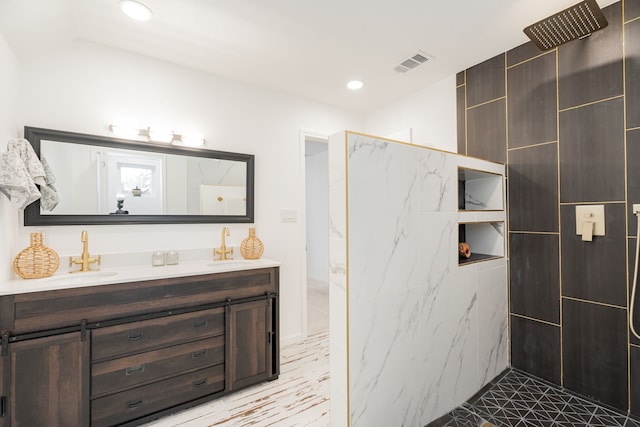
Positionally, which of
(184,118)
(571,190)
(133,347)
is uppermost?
(184,118)

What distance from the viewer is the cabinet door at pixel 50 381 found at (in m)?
1.54

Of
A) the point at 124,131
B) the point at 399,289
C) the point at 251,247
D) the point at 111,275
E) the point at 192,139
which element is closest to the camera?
the point at 399,289

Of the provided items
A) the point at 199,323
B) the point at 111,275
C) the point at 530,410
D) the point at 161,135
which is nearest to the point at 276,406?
the point at 199,323

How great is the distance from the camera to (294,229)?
318 cm

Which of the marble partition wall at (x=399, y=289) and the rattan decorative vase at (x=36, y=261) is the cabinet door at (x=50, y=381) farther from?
the marble partition wall at (x=399, y=289)

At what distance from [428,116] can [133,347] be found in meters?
3.28

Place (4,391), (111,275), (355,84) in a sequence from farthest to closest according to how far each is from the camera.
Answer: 1. (355,84)
2. (111,275)
3. (4,391)

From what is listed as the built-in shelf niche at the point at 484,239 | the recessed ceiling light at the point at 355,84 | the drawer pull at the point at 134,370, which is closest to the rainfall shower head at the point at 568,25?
the built-in shelf niche at the point at 484,239

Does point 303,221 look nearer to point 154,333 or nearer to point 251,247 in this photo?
point 251,247

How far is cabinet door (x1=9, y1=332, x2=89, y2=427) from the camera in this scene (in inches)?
60.8

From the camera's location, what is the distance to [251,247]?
8.95 feet

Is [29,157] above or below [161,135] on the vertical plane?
below

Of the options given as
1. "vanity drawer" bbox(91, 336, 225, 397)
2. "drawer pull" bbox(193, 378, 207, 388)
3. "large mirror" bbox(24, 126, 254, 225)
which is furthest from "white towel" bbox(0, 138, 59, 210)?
"drawer pull" bbox(193, 378, 207, 388)

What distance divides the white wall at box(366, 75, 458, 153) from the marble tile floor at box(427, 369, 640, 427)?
2.09 meters
